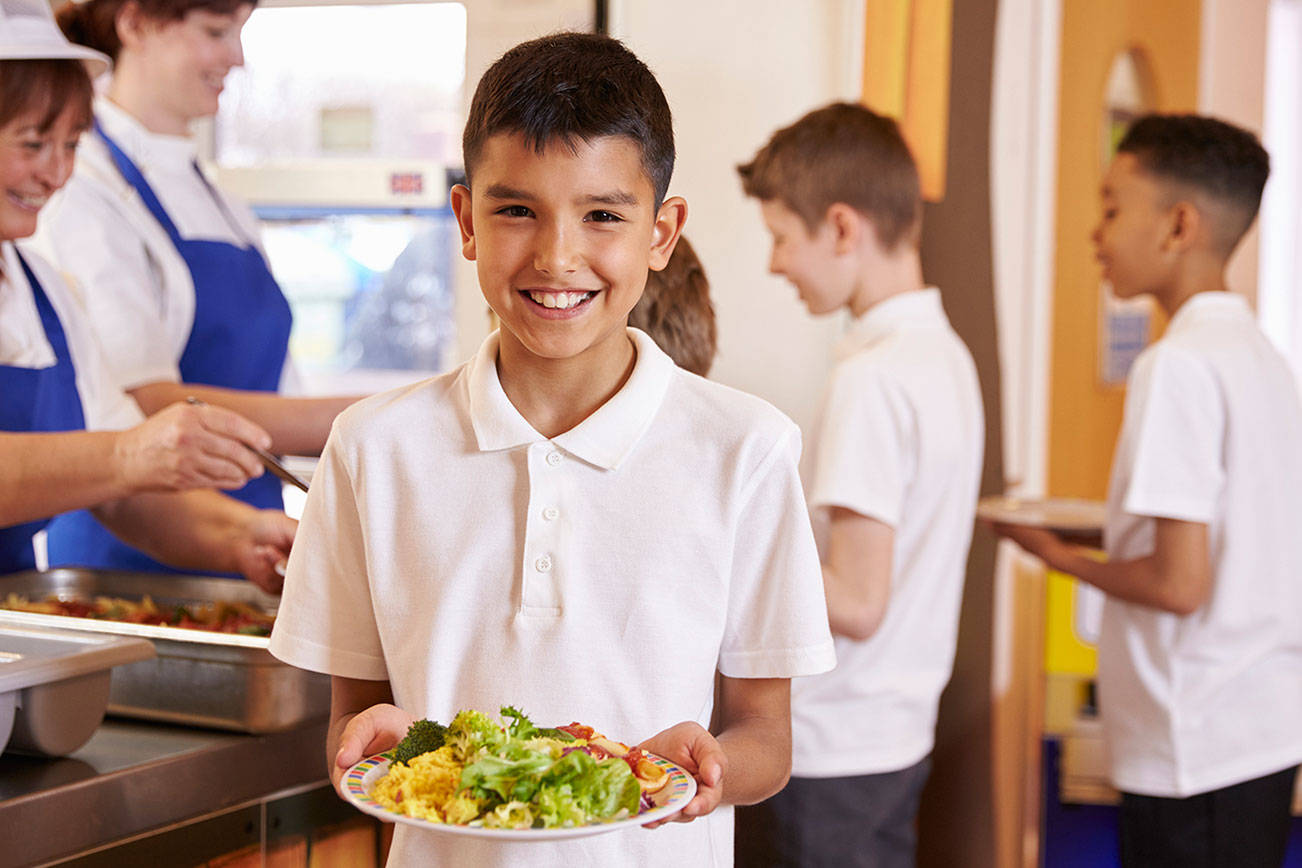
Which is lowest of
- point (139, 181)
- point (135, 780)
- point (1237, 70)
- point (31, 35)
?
point (135, 780)

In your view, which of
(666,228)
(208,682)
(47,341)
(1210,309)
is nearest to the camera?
(666,228)

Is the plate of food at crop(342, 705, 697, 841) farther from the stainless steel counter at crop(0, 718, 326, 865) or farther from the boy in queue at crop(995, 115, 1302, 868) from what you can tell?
the boy in queue at crop(995, 115, 1302, 868)

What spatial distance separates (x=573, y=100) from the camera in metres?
0.79

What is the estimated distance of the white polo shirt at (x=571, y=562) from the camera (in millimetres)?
839

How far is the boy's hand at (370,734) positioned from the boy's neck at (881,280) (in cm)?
98

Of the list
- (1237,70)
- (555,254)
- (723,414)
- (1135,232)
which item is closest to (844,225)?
(1135,232)

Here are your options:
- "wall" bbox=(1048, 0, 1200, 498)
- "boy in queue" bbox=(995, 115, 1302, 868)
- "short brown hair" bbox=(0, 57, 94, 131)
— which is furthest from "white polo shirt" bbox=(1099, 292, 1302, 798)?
"short brown hair" bbox=(0, 57, 94, 131)

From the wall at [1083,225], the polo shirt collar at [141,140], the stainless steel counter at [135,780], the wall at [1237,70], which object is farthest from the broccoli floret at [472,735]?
the wall at [1237,70]

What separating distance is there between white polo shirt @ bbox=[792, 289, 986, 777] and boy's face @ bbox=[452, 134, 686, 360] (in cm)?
74

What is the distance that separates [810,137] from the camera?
163 centimetres

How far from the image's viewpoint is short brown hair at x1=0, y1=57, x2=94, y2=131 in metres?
1.36

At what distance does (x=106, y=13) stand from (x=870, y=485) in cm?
107

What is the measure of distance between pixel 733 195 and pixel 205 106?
0.71 m

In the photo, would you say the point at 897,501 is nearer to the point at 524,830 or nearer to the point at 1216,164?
the point at 1216,164
